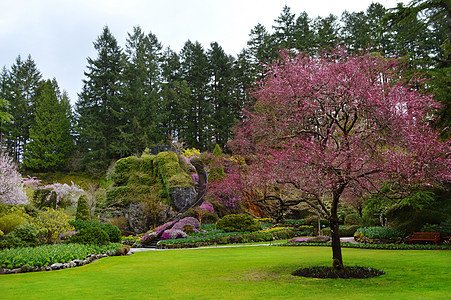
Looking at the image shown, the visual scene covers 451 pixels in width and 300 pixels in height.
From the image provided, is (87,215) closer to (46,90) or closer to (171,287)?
(171,287)

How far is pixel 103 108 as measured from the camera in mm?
44938

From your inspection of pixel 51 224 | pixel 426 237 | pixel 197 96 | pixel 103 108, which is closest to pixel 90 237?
pixel 51 224

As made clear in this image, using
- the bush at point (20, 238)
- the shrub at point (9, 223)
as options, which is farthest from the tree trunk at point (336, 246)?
the shrub at point (9, 223)

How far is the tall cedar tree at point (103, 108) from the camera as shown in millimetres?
41728

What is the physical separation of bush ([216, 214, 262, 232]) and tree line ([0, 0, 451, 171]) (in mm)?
18873

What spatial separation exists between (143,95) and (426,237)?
1462 inches

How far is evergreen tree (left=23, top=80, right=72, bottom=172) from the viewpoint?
42.6 m

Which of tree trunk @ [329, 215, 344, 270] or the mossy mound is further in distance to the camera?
the mossy mound

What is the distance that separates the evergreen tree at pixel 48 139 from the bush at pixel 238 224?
1157 inches

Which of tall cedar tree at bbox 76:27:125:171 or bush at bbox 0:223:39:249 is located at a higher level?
tall cedar tree at bbox 76:27:125:171

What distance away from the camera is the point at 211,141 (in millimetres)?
46562

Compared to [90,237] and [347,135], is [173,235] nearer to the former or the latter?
[90,237]

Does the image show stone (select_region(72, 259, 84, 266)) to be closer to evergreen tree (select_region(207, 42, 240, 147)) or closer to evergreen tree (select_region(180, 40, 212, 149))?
evergreen tree (select_region(207, 42, 240, 147))

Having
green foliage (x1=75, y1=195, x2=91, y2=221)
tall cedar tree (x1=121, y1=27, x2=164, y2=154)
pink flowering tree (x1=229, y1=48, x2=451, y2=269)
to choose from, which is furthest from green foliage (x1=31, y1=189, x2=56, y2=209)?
pink flowering tree (x1=229, y1=48, x2=451, y2=269)
